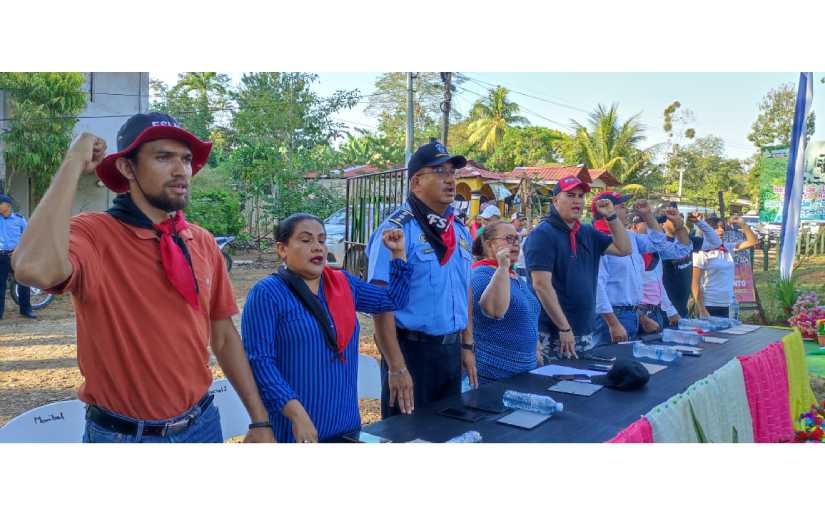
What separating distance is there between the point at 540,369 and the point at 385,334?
834mm

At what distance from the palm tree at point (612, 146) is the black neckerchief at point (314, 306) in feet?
68.0

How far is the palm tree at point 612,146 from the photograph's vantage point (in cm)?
2156

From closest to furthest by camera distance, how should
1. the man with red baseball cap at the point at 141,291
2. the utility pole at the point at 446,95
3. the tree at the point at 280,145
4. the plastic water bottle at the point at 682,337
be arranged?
the man with red baseball cap at the point at 141,291
the plastic water bottle at the point at 682,337
the utility pole at the point at 446,95
the tree at the point at 280,145

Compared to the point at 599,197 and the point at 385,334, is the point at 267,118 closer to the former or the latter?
the point at 599,197

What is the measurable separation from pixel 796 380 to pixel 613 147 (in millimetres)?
19137

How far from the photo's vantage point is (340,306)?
216 centimetres

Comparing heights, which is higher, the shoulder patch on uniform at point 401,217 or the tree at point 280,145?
the tree at point 280,145

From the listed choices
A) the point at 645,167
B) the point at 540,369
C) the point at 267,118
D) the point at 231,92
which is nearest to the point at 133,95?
the point at 267,118

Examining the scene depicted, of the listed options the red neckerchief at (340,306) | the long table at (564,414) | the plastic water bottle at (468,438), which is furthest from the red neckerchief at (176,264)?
the plastic water bottle at (468,438)

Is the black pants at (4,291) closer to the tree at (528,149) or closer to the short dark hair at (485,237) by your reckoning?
the short dark hair at (485,237)

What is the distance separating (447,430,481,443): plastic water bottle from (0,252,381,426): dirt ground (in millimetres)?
2395

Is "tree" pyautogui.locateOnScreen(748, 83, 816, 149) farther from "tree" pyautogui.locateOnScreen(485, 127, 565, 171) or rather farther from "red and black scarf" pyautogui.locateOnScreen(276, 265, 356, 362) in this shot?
"red and black scarf" pyautogui.locateOnScreen(276, 265, 356, 362)

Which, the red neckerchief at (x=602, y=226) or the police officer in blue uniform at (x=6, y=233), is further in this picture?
the police officer in blue uniform at (x=6, y=233)

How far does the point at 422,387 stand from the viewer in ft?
9.04
